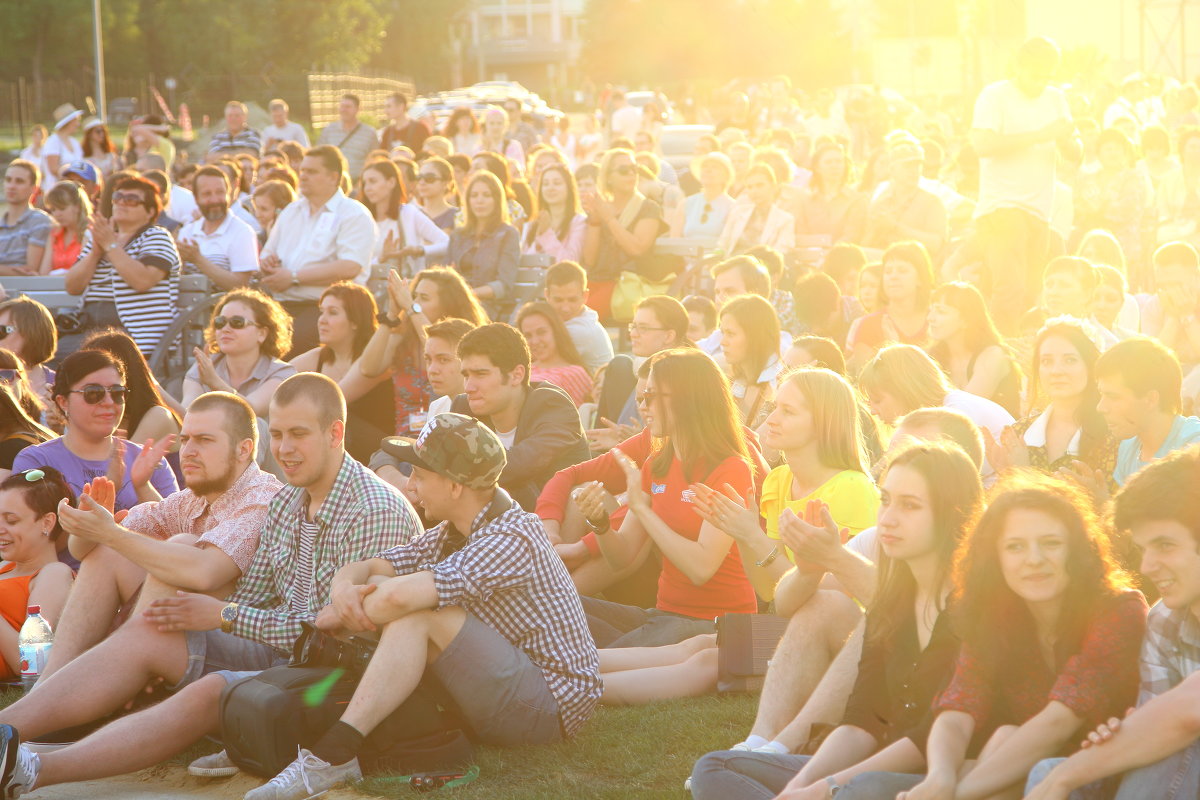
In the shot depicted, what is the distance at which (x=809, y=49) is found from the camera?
67.0 m

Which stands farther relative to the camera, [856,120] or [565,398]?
[856,120]

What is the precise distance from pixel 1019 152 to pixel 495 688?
654cm

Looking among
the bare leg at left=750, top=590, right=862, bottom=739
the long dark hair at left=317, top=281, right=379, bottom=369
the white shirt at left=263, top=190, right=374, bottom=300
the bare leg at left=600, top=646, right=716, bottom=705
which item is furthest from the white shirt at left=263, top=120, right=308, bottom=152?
the bare leg at left=750, top=590, right=862, bottom=739

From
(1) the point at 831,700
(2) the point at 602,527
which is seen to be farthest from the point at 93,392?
(1) the point at 831,700

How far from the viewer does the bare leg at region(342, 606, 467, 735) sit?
532cm

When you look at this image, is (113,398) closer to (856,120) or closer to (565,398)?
(565,398)

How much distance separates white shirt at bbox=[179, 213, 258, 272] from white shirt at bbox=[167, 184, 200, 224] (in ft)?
12.1

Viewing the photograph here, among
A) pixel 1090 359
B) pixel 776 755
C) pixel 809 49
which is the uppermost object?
pixel 809 49

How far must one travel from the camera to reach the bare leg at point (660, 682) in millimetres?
6168

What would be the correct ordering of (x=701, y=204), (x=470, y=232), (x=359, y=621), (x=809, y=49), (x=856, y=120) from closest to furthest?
(x=359, y=621), (x=470, y=232), (x=701, y=204), (x=856, y=120), (x=809, y=49)

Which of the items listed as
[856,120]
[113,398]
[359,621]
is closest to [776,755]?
[359,621]

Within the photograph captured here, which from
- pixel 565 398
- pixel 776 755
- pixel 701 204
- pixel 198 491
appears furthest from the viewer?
pixel 701 204

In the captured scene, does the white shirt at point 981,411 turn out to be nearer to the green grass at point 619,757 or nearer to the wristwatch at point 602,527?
the wristwatch at point 602,527

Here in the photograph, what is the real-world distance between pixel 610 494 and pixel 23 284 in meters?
7.34
